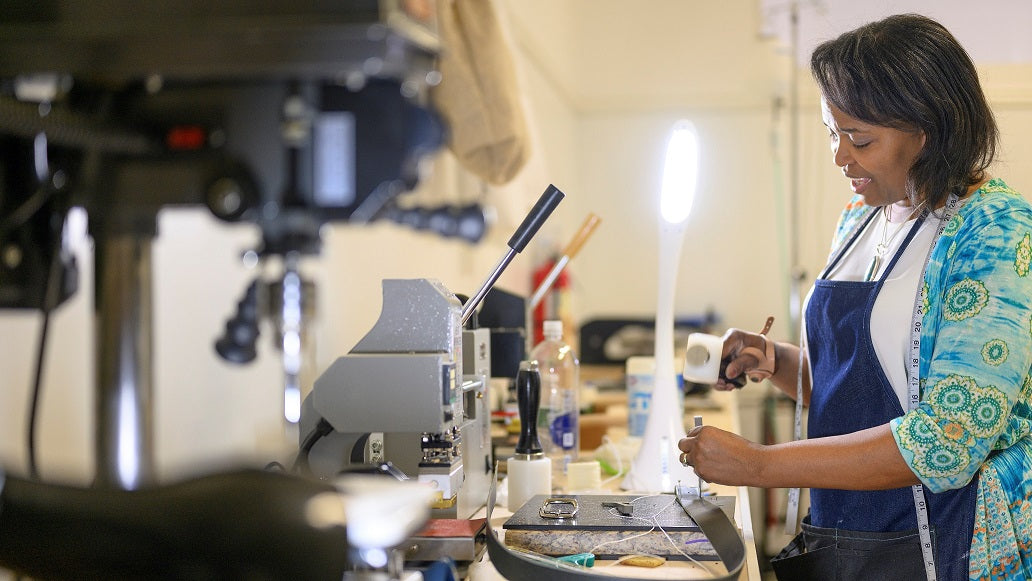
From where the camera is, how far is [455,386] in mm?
1300

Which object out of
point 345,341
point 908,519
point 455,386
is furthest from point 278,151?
point 345,341

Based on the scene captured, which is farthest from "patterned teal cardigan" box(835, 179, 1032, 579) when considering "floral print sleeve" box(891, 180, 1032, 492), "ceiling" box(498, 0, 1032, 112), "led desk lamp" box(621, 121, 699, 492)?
"ceiling" box(498, 0, 1032, 112)

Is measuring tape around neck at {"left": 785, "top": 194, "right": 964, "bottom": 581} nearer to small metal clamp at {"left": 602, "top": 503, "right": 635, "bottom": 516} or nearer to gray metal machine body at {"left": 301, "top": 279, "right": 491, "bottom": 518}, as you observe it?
small metal clamp at {"left": 602, "top": 503, "right": 635, "bottom": 516}

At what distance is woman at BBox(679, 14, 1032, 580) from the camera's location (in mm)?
1368

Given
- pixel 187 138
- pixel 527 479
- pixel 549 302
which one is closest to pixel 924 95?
pixel 527 479

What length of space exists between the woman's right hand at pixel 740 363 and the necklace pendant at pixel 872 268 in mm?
298

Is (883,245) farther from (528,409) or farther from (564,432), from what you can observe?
(564,432)

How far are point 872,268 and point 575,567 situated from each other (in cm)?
81

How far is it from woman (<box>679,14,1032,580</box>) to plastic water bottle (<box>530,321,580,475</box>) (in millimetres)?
591

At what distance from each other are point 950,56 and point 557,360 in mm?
1036

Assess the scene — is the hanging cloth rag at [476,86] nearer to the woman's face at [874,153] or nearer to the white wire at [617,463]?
the white wire at [617,463]

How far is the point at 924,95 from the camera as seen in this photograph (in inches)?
58.8

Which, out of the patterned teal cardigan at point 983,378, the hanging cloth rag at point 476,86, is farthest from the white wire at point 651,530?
the hanging cloth rag at point 476,86

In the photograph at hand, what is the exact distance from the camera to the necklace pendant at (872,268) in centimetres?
164
